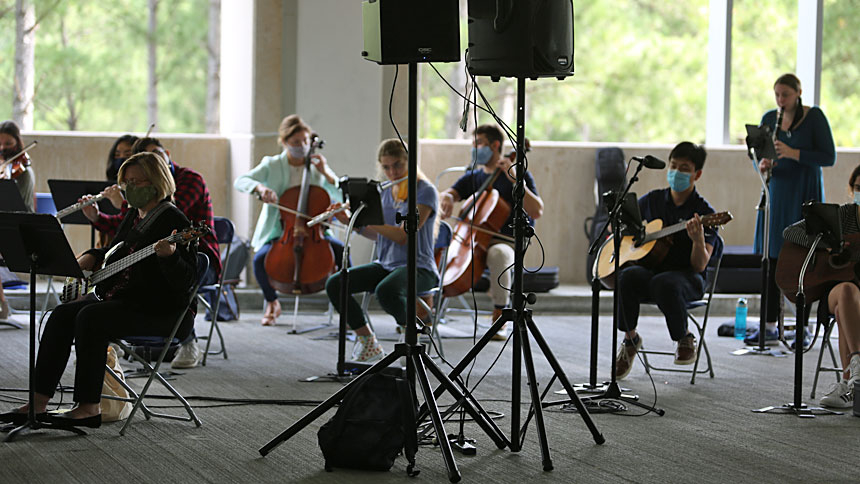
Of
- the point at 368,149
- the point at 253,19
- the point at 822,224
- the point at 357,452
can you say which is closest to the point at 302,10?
the point at 253,19

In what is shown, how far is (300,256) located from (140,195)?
2.15 m

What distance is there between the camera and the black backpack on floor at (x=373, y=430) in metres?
3.87

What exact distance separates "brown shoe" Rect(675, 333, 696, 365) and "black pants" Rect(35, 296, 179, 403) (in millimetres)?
2534

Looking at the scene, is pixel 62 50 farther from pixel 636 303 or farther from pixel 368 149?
pixel 636 303

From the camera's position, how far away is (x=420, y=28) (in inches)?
153

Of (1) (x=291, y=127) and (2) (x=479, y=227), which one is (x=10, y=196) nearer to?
(1) (x=291, y=127)

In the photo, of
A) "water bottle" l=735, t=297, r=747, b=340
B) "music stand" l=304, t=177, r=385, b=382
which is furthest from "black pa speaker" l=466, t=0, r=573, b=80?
"water bottle" l=735, t=297, r=747, b=340

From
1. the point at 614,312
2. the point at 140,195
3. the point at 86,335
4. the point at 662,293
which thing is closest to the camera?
the point at 86,335

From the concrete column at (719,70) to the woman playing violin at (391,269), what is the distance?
4.42 meters

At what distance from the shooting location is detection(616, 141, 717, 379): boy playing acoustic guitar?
558 cm

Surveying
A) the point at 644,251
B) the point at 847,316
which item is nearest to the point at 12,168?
the point at 644,251

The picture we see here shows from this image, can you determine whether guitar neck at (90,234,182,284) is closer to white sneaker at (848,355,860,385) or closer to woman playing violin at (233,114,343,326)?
woman playing violin at (233,114,343,326)

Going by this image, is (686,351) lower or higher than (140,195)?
lower

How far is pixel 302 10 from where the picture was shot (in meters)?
8.25
